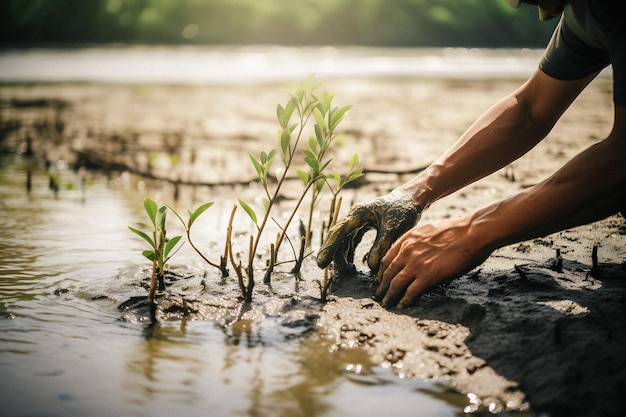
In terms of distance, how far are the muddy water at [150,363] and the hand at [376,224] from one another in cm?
44

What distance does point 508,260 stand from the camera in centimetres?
307

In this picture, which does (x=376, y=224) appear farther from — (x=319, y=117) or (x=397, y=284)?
(x=319, y=117)

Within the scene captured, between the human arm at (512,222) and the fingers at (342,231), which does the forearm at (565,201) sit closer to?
the human arm at (512,222)

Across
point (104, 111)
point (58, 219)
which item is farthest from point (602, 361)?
point (104, 111)

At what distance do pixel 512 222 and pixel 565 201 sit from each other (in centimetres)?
20

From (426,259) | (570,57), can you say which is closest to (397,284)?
(426,259)

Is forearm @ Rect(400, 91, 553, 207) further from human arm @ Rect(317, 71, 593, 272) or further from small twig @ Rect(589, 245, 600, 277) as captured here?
small twig @ Rect(589, 245, 600, 277)

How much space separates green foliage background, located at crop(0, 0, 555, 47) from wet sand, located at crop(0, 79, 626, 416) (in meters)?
13.8

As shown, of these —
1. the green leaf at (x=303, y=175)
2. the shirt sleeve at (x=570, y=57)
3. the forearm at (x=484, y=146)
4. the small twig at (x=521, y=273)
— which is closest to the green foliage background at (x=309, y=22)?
the green leaf at (x=303, y=175)

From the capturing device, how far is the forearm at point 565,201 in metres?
2.23

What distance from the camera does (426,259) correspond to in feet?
8.30

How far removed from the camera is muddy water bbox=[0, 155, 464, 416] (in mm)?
1990

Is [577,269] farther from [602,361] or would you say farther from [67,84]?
[67,84]

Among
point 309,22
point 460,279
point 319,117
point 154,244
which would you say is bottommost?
point 460,279
